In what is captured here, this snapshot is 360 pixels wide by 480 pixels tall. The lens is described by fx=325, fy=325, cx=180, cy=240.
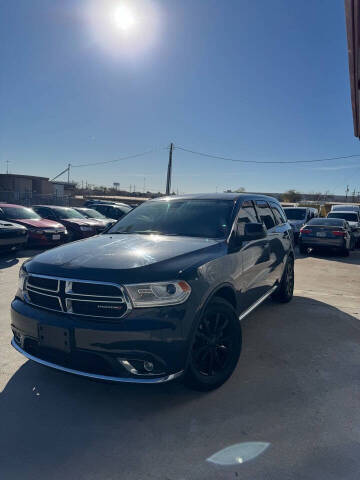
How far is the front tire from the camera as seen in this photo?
2.67 m

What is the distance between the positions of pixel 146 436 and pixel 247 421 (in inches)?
30.1

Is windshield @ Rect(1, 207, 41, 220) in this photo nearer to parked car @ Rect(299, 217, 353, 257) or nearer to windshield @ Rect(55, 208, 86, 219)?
windshield @ Rect(55, 208, 86, 219)

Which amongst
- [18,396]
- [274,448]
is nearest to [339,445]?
[274,448]

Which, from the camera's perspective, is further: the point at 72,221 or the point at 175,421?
the point at 72,221

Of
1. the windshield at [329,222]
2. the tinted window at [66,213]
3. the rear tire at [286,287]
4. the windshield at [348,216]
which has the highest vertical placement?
the windshield at [348,216]

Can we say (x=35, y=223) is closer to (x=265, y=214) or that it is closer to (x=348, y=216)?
(x=265, y=214)

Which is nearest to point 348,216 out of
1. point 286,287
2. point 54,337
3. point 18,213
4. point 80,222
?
point 286,287

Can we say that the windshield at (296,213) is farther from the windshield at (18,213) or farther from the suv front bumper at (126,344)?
the suv front bumper at (126,344)

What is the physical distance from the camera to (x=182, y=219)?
3832 mm

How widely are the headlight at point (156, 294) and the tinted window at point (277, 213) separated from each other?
340cm

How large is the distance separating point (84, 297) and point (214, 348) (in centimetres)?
122

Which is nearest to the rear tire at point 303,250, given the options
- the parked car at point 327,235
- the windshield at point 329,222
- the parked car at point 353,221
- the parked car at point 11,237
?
the parked car at point 327,235

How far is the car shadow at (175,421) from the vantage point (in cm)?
204

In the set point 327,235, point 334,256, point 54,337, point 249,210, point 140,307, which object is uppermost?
point 249,210
